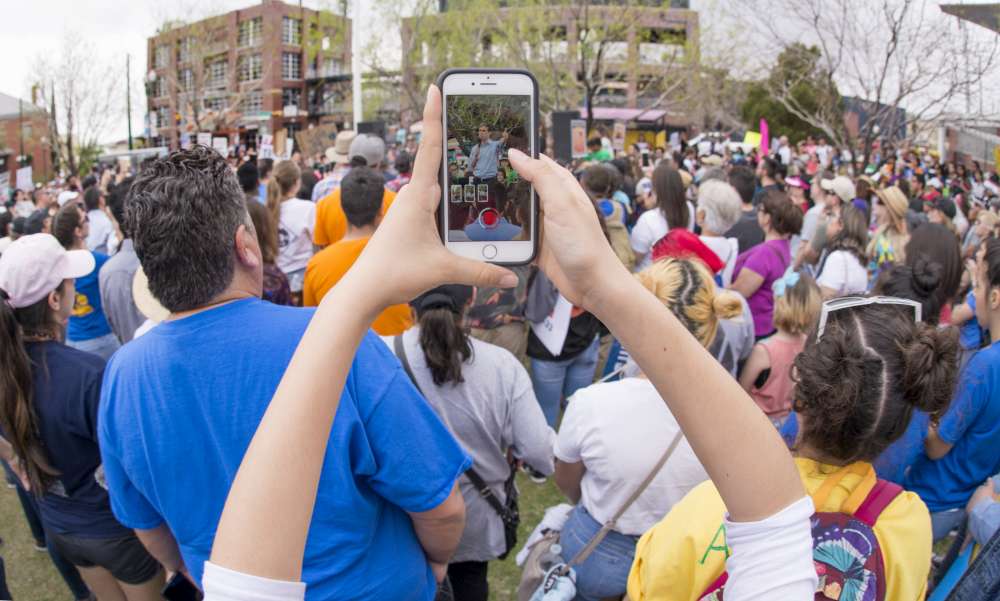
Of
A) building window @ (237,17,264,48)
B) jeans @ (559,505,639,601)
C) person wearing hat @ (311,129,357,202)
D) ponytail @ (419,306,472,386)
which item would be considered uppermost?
building window @ (237,17,264,48)

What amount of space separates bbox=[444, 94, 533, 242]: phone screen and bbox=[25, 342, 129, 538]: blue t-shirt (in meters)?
1.96

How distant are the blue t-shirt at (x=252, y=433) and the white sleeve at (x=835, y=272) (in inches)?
151

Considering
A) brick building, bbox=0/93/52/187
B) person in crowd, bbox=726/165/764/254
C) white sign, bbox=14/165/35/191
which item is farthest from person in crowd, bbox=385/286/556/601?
brick building, bbox=0/93/52/187

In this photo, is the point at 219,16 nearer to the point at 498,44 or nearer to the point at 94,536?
the point at 498,44

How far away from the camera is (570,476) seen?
8.54 feet

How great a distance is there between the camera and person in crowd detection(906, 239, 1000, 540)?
9.32 ft

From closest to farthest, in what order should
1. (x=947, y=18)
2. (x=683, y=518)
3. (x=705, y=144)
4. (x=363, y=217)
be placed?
(x=683, y=518) < (x=363, y=217) < (x=947, y=18) < (x=705, y=144)

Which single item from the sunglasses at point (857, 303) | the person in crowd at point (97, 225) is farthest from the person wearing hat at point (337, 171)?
the sunglasses at point (857, 303)

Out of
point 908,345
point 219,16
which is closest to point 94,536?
point 908,345

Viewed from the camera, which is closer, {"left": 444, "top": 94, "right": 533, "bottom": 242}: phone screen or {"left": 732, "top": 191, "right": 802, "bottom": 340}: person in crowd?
{"left": 444, "top": 94, "right": 533, "bottom": 242}: phone screen

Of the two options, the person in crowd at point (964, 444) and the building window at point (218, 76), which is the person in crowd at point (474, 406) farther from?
the building window at point (218, 76)

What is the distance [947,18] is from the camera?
12594mm

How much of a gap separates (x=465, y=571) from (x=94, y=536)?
144 cm

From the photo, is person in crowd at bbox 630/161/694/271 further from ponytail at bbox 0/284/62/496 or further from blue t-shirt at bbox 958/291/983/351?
ponytail at bbox 0/284/62/496
